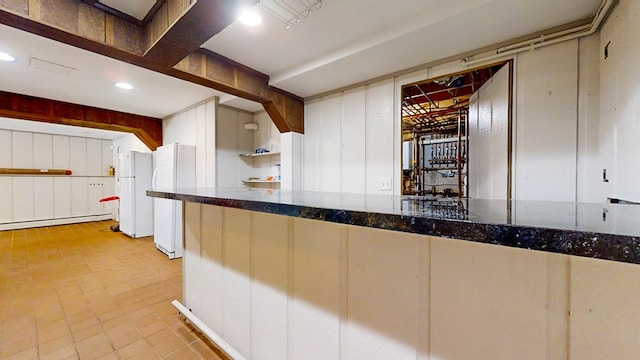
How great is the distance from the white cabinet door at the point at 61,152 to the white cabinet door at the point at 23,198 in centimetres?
59

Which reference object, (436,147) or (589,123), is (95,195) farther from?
(589,123)

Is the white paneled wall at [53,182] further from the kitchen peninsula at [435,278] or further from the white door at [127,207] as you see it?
the kitchen peninsula at [435,278]

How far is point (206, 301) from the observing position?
1.79 m

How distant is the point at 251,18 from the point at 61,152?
7.36 meters

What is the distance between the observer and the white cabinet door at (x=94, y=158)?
657cm

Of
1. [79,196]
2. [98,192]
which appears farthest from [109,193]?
[79,196]

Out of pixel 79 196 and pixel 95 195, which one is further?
pixel 95 195

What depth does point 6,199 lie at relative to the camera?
5422mm

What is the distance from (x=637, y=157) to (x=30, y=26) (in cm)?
330

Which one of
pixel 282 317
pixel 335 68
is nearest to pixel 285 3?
pixel 335 68

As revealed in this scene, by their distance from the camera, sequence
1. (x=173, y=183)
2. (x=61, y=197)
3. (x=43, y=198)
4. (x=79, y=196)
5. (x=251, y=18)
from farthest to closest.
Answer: (x=79, y=196) → (x=61, y=197) → (x=43, y=198) → (x=173, y=183) → (x=251, y=18)

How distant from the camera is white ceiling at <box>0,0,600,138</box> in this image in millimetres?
1637

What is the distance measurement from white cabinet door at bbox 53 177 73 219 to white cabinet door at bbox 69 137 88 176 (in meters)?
0.30

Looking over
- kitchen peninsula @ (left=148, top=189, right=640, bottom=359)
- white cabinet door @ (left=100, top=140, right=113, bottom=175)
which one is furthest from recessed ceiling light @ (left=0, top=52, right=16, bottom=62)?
white cabinet door @ (left=100, top=140, right=113, bottom=175)
